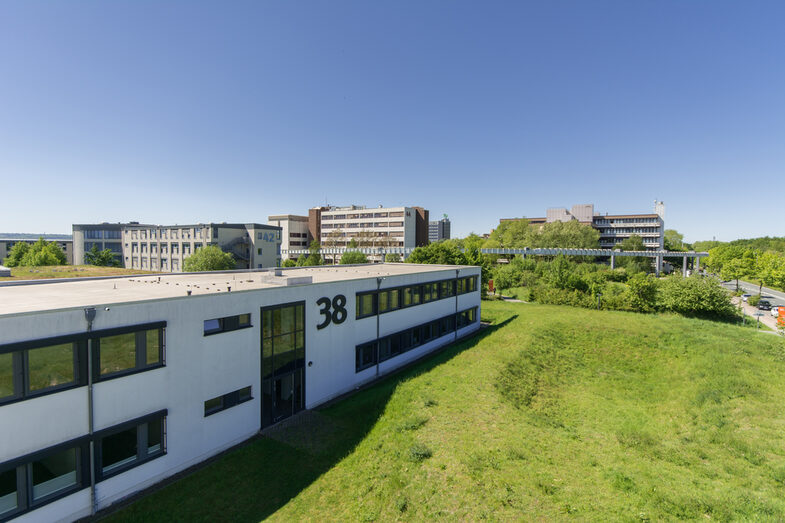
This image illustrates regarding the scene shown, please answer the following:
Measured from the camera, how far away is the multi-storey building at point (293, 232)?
120 meters

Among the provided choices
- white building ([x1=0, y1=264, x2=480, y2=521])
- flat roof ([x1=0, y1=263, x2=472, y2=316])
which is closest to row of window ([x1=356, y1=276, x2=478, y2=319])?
white building ([x1=0, y1=264, x2=480, y2=521])

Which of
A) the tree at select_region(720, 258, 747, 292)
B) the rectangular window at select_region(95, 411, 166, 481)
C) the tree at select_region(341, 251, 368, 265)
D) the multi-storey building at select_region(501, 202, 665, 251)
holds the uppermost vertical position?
the multi-storey building at select_region(501, 202, 665, 251)

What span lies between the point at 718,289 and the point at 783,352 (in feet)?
58.1

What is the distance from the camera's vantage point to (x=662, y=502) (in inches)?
439

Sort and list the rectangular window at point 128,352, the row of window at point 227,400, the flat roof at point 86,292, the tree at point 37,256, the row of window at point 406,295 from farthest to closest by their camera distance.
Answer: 1. the tree at point 37,256
2. the row of window at point 406,295
3. the row of window at point 227,400
4. the flat roof at point 86,292
5. the rectangular window at point 128,352

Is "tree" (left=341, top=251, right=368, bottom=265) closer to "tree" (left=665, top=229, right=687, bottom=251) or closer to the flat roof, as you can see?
the flat roof

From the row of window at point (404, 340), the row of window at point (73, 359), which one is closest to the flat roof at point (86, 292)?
the row of window at point (73, 359)

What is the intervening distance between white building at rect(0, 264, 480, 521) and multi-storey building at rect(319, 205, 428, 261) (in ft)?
292

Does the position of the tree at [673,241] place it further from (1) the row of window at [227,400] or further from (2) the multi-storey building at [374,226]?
(1) the row of window at [227,400]

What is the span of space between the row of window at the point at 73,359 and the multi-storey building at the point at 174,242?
6317 cm

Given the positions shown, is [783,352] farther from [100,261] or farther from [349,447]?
[100,261]

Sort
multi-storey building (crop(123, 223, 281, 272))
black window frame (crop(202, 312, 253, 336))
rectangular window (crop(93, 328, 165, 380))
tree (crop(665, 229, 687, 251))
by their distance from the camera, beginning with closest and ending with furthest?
Answer: rectangular window (crop(93, 328, 165, 380)) → black window frame (crop(202, 312, 253, 336)) → multi-storey building (crop(123, 223, 281, 272)) → tree (crop(665, 229, 687, 251))

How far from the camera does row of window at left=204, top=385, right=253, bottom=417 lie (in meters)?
14.7

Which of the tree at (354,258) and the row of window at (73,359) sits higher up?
the tree at (354,258)
